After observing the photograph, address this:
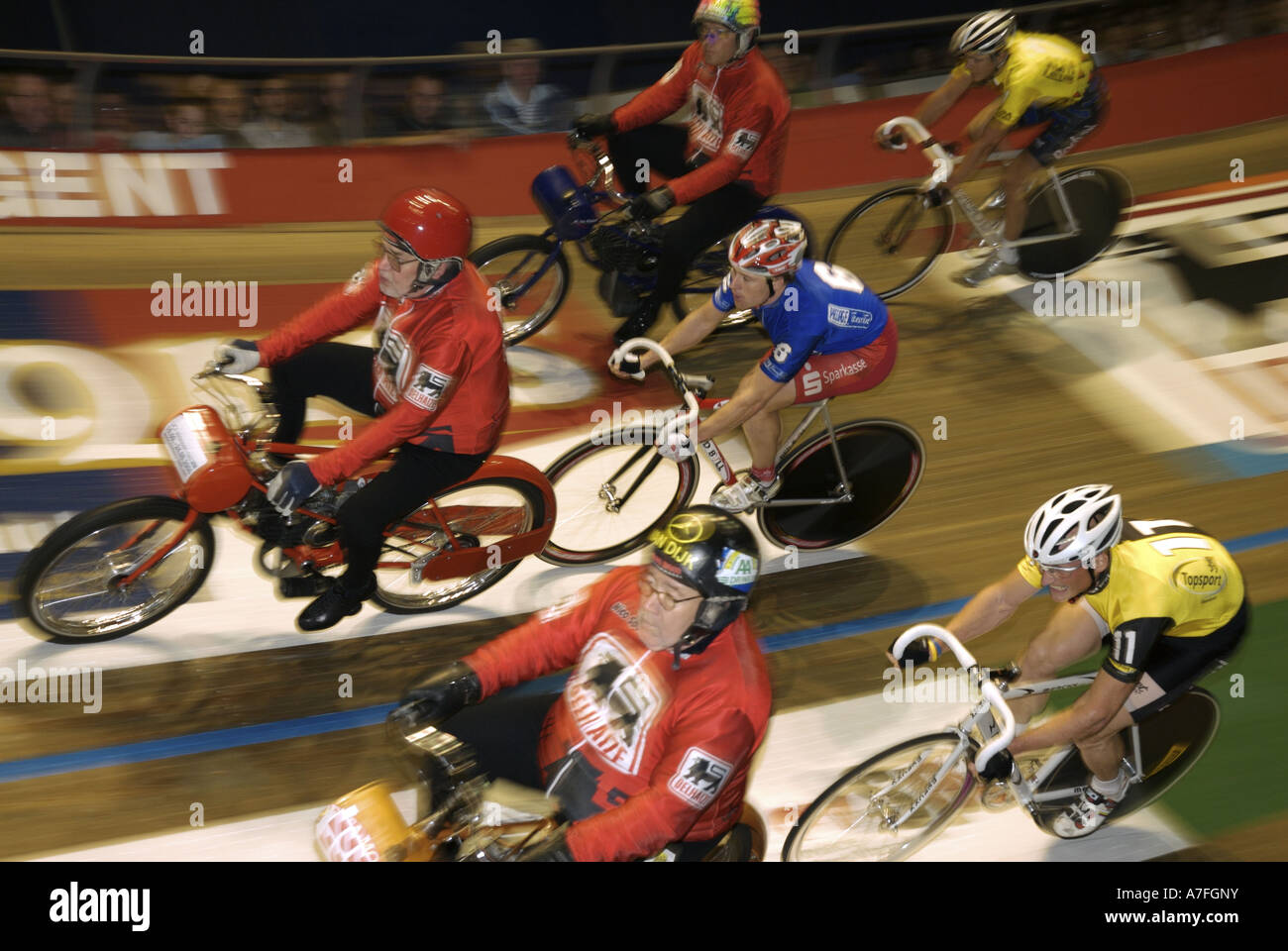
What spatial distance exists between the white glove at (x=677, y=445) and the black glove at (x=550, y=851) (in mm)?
1857

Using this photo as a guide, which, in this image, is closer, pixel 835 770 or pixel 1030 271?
pixel 835 770

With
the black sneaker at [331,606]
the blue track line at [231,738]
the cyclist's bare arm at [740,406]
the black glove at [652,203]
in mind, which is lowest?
the blue track line at [231,738]

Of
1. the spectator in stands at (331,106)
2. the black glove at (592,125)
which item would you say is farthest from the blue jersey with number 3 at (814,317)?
the spectator in stands at (331,106)

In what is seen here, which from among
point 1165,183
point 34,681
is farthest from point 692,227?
point 1165,183

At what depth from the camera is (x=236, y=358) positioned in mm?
4531

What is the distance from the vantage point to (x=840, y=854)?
14.0 ft

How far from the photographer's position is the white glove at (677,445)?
15.4ft

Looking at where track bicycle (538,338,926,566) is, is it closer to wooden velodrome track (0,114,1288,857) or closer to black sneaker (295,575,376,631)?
wooden velodrome track (0,114,1288,857)

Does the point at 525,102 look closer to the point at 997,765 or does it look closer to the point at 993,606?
the point at 993,606

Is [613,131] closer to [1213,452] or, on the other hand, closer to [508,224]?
[508,224]

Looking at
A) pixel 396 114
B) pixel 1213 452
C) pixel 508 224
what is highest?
A: pixel 396 114

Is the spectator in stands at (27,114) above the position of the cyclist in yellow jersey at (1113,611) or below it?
above

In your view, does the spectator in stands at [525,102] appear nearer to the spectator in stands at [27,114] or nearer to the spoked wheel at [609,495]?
the spectator in stands at [27,114]

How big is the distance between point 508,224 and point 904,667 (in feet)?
14.0
